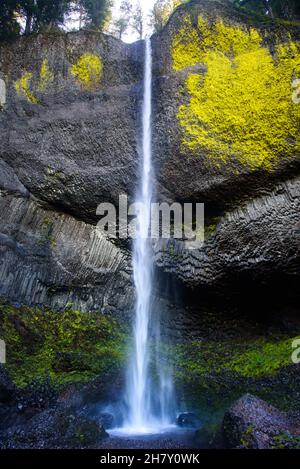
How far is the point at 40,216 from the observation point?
9875 millimetres

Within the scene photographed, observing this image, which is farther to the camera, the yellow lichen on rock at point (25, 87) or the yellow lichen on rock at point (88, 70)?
the yellow lichen on rock at point (88, 70)

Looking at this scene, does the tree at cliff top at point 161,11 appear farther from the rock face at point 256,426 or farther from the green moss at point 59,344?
the rock face at point 256,426

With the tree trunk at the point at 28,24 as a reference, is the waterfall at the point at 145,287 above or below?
below

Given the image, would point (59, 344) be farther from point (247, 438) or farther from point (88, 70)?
point (88, 70)

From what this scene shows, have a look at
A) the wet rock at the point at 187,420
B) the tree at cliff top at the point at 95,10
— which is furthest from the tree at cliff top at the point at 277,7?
the wet rock at the point at 187,420

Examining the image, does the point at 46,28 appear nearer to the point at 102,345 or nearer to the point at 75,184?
the point at 75,184

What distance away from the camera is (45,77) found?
10.7m

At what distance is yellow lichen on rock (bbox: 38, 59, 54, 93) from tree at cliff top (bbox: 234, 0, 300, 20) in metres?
8.44

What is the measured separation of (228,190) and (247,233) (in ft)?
3.90

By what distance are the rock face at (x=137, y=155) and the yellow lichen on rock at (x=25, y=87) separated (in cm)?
4

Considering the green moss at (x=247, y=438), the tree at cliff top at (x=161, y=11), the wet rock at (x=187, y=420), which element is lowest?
the green moss at (x=247, y=438)

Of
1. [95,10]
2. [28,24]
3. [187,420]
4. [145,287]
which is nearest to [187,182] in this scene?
[145,287]

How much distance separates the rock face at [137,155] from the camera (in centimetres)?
918
